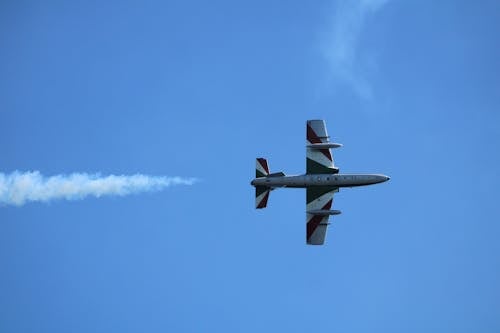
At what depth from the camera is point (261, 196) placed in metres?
83.3

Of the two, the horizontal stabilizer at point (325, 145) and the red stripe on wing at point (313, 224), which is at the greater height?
the horizontal stabilizer at point (325, 145)

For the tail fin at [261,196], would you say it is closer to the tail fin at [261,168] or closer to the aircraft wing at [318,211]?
the tail fin at [261,168]

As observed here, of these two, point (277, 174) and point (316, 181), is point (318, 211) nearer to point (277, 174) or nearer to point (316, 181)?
point (316, 181)

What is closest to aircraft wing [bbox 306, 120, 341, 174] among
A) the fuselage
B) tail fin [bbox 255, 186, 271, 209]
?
the fuselage

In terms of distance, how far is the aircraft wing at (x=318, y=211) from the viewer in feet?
277

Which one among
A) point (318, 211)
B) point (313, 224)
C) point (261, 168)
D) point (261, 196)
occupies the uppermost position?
point (261, 168)

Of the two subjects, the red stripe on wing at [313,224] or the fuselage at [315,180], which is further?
the red stripe on wing at [313,224]

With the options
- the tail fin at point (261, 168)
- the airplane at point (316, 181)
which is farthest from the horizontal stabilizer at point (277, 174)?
the tail fin at point (261, 168)

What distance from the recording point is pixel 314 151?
85.6m

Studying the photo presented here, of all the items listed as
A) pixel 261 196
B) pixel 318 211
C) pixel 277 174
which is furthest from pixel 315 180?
pixel 261 196

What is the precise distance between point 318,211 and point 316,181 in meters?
3.99

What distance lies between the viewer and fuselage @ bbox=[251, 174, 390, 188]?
83188 mm

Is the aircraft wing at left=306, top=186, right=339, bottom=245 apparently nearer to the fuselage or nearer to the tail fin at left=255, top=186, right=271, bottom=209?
the fuselage

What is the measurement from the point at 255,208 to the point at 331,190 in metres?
10.2
